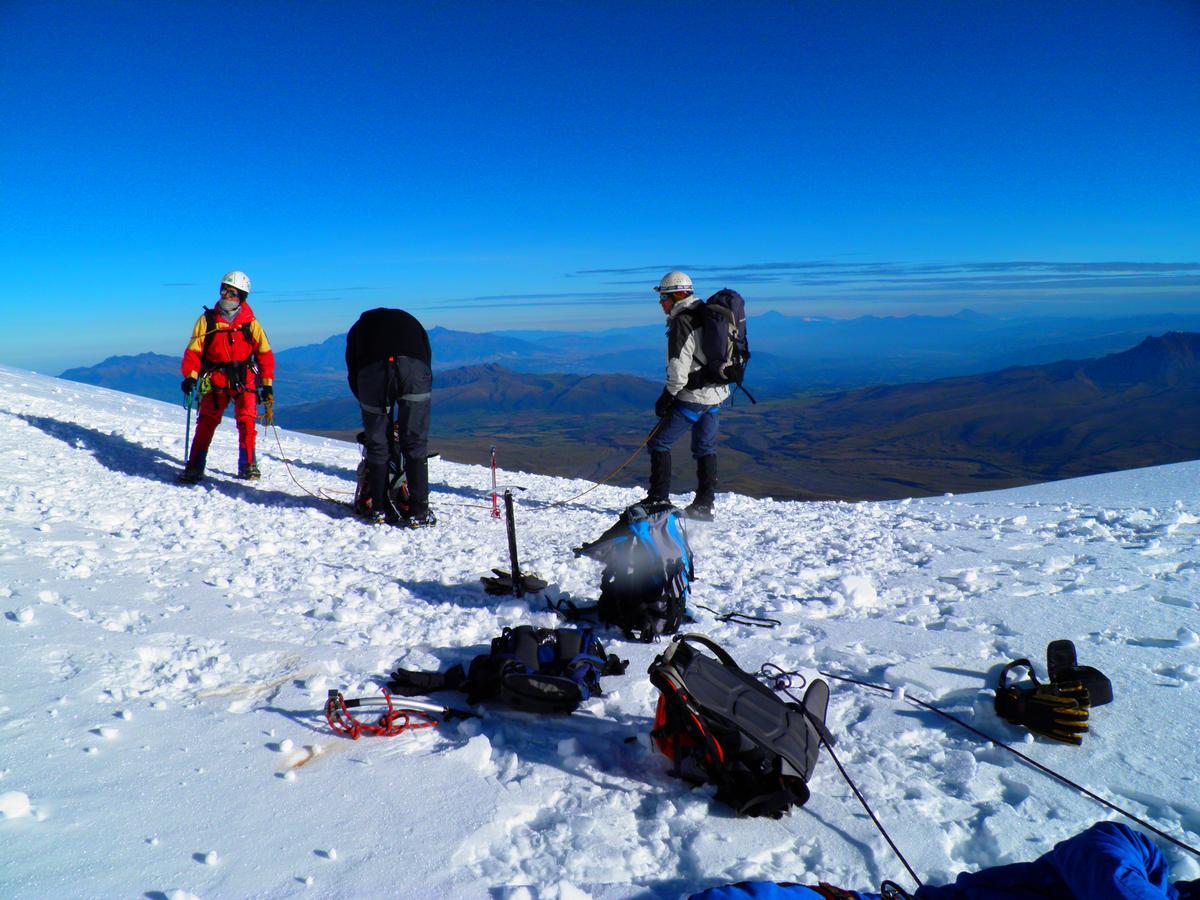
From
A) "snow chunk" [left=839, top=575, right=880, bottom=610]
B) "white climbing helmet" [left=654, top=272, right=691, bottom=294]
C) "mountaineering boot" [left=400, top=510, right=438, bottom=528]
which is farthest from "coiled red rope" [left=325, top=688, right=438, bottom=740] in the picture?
"white climbing helmet" [left=654, top=272, right=691, bottom=294]

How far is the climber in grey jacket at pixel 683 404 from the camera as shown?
8992 mm

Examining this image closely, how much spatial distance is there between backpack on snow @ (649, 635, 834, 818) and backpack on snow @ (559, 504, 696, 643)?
1.60 metres

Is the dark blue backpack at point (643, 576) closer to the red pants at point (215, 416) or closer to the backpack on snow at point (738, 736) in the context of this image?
the backpack on snow at point (738, 736)

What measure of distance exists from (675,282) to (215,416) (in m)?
7.20

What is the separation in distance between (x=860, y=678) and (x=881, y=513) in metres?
5.59

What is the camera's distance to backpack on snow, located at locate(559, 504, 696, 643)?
18.0 ft

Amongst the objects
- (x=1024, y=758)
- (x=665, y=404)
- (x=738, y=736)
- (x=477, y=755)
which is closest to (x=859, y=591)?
(x=1024, y=758)

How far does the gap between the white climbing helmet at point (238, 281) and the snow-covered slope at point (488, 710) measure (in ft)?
10.6

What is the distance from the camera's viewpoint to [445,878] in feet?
9.17

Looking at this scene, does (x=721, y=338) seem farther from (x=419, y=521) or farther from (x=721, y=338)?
(x=419, y=521)

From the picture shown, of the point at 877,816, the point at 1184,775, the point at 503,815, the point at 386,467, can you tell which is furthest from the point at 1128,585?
the point at 386,467

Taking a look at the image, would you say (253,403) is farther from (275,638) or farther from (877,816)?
(877,816)

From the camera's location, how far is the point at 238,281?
31.5ft

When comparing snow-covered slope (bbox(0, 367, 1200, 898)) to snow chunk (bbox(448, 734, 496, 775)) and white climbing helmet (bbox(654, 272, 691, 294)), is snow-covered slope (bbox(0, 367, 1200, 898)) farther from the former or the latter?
white climbing helmet (bbox(654, 272, 691, 294))
